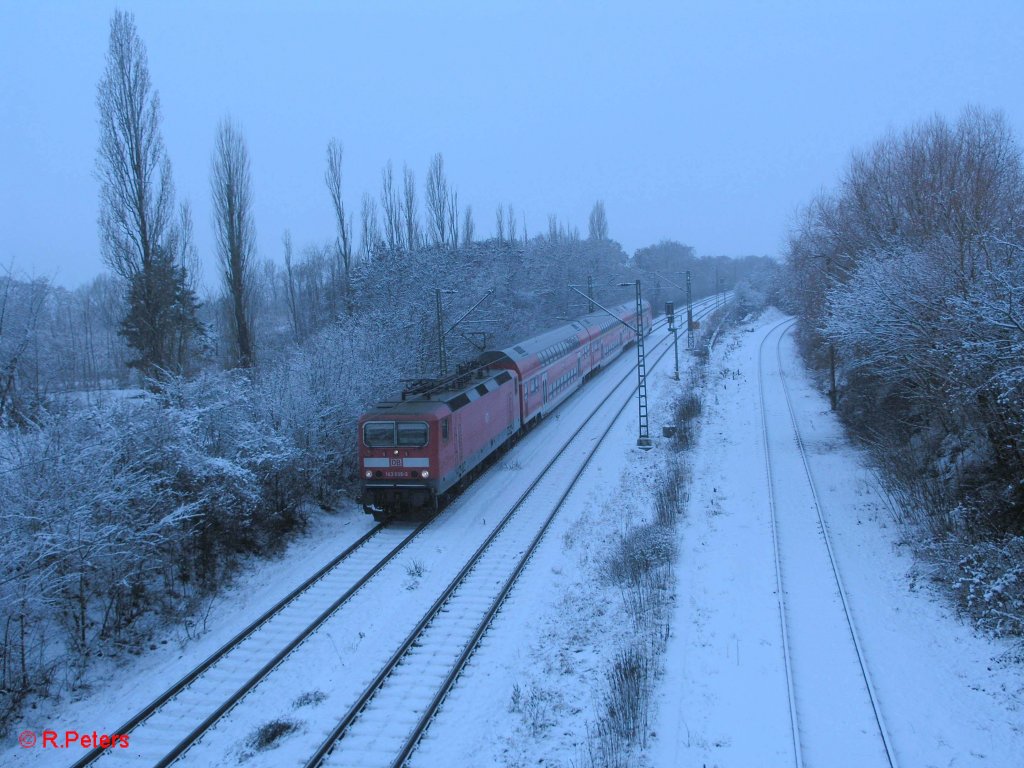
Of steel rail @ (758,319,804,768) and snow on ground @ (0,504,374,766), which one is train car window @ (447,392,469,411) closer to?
snow on ground @ (0,504,374,766)

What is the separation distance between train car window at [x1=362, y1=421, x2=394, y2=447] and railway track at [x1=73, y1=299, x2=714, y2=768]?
6.50 feet

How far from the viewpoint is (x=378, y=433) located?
1591 centimetres

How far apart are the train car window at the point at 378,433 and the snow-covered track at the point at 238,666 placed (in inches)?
98.7

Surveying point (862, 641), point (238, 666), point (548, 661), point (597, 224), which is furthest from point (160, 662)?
point (597, 224)

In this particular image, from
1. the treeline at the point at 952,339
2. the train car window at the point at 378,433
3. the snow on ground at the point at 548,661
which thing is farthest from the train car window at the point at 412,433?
the treeline at the point at 952,339

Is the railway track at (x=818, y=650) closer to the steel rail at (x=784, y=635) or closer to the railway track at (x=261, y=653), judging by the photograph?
the steel rail at (x=784, y=635)

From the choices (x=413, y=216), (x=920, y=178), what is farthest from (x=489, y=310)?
(x=920, y=178)

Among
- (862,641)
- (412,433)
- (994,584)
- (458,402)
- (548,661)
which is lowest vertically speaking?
(548,661)

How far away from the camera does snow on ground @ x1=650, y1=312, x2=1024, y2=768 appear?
7.57m

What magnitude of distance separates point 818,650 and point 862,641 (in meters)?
0.69

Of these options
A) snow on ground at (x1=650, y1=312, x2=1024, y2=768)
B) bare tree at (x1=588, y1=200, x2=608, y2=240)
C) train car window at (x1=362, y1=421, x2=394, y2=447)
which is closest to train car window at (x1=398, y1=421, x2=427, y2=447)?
train car window at (x1=362, y1=421, x2=394, y2=447)

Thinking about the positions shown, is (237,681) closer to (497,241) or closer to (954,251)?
(954,251)

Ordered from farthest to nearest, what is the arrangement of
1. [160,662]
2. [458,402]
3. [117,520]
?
[458,402] < [117,520] < [160,662]

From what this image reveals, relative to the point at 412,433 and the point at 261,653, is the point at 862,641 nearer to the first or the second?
the point at 261,653
